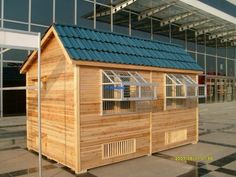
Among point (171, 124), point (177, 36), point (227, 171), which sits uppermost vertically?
point (177, 36)

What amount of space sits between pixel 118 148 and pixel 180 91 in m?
4.23

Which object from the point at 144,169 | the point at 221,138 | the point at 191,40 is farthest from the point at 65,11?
the point at 191,40

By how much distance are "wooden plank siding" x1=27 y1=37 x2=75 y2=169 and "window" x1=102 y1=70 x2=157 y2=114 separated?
3.83 ft

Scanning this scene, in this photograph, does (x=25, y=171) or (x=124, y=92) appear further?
(x=124, y=92)

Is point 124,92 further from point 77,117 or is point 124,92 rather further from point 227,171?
point 227,171

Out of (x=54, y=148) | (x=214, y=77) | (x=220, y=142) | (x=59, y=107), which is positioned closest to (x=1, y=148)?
(x=54, y=148)

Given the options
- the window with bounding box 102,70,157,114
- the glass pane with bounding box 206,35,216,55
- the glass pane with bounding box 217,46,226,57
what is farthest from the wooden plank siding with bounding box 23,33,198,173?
the glass pane with bounding box 217,46,226,57

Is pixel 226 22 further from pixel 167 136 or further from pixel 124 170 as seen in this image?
pixel 124 170

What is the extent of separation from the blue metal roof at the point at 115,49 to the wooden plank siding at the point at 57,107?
1.85 feet

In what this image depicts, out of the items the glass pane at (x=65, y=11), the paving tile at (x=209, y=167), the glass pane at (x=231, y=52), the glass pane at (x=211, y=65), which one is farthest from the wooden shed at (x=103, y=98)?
the glass pane at (x=231, y=52)

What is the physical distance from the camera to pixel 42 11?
1870cm

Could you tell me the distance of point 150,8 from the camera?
22.9m

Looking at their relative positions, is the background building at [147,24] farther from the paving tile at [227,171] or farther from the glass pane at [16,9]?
→ the paving tile at [227,171]

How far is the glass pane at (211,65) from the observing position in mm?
32125
